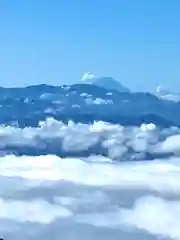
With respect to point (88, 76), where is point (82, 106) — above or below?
below

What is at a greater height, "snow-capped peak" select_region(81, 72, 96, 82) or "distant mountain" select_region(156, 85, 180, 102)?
"snow-capped peak" select_region(81, 72, 96, 82)

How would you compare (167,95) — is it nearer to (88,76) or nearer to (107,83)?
(107,83)

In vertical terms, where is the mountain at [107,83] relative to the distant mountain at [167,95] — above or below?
above

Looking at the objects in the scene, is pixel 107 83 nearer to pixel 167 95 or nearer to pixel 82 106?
pixel 82 106

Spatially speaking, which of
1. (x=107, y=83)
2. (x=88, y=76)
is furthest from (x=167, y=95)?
(x=88, y=76)

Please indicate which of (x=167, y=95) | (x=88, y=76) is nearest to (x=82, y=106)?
(x=88, y=76)

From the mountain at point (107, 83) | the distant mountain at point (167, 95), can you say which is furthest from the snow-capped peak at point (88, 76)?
the distant mountain at point (167, 95)

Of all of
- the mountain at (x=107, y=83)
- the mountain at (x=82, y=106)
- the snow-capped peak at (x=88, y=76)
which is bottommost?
the mountain at (x=82, y=106)

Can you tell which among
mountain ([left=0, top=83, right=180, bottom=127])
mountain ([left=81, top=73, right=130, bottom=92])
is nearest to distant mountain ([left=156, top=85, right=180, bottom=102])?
mountain ([left=0, top=83, right=180, bottom=127])

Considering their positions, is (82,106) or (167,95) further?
(82,106)

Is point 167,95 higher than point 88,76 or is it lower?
lower

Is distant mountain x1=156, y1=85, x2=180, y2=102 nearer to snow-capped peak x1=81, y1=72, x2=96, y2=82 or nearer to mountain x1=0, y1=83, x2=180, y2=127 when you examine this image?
mountain x1=0, y1=83, x2=180, y2=127

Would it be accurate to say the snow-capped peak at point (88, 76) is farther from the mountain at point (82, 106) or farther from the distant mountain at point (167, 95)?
the distant mountain at point (167, 95)

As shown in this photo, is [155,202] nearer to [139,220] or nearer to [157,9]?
[139,220]
